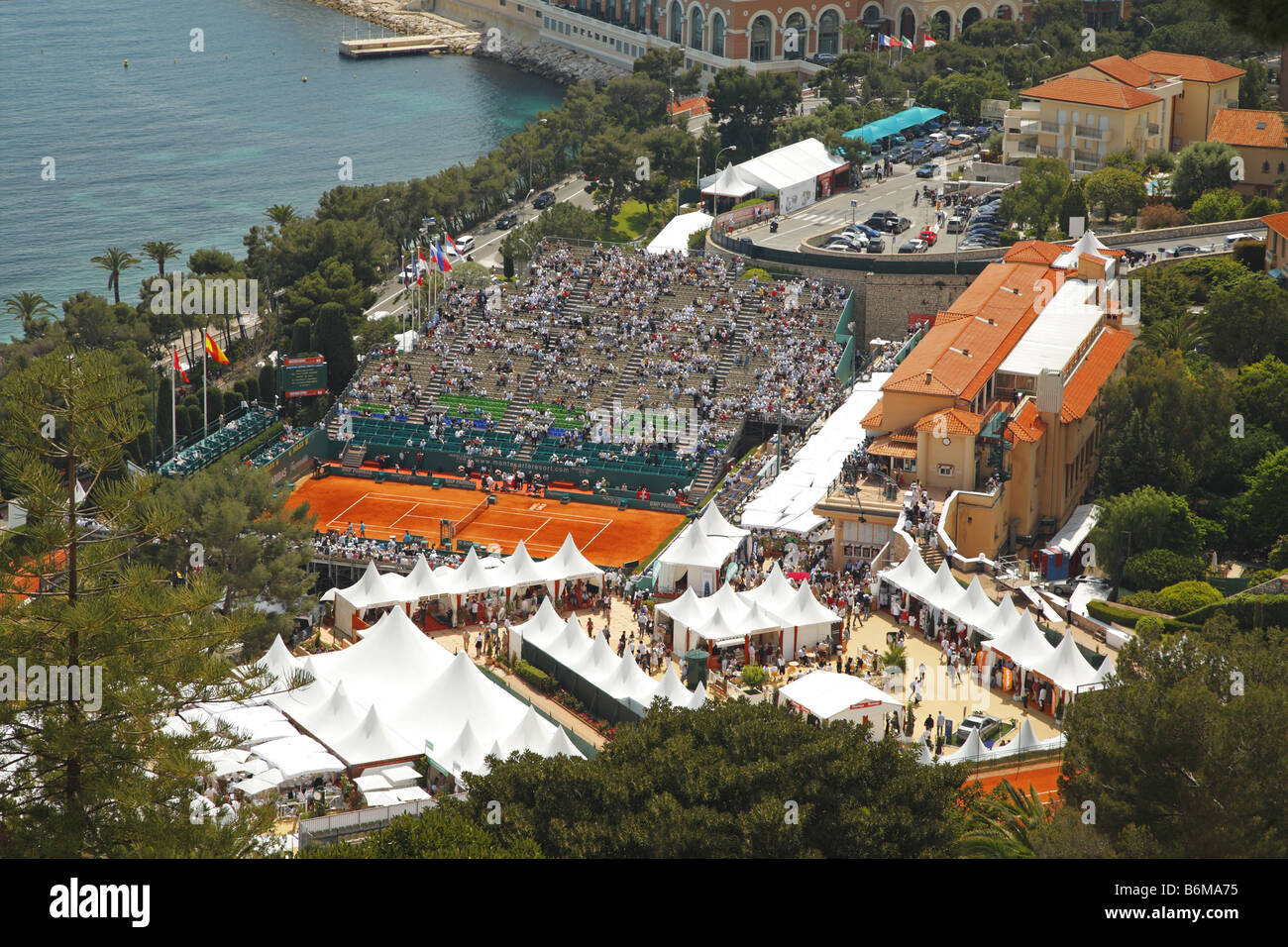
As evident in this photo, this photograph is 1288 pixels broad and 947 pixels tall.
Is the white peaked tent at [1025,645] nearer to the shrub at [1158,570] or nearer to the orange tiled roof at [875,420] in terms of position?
the shrub at [1158,570]

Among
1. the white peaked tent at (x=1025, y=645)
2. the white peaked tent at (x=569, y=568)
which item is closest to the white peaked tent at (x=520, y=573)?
the white peaked tent at (x=569, y=568)

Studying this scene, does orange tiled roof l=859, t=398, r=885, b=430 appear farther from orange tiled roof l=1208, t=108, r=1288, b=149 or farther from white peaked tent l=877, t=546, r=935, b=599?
orange tiled roof l=1208, t=108, r=1288, b=149

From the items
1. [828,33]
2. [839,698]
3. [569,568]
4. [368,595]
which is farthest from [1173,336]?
[828,33]

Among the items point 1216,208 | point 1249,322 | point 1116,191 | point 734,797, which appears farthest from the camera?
point 1116,191

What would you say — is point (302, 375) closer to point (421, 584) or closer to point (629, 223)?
point (421, 584)

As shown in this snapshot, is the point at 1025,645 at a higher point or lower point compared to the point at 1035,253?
lower
